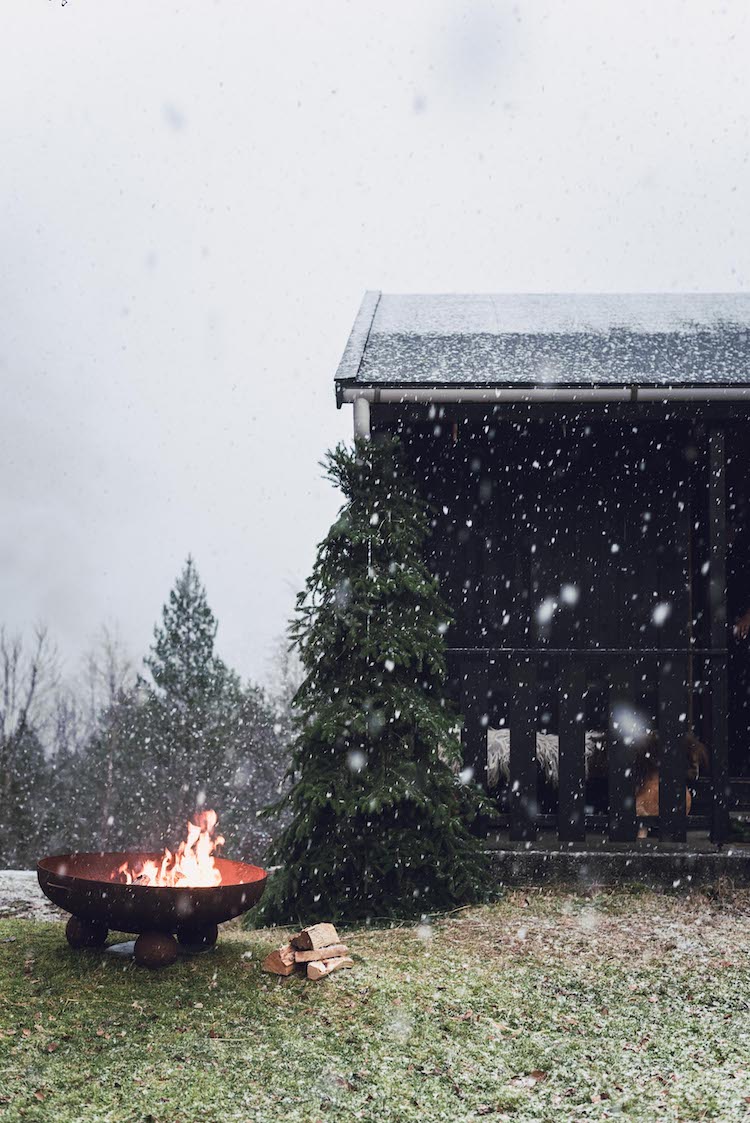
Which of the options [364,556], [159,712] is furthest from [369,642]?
[159,712]

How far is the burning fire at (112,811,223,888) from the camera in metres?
5.39

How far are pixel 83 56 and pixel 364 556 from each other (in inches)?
968

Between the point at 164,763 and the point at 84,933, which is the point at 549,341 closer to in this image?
the point at 84,933

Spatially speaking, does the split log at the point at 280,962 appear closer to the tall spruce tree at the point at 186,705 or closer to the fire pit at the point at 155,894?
the fire pit at the point at 155,894

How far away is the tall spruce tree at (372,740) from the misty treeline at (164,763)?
18.0 meters

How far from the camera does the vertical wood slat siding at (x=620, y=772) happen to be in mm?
7410

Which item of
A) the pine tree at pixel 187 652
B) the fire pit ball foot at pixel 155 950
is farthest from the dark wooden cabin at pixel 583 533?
the pine tree at pixel 187 652

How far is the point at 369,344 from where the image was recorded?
27.4ft

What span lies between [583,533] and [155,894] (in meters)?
4.66

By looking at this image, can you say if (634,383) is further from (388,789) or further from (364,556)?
(388,789)

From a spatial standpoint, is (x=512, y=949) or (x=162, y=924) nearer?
→ (x=162, y=924)

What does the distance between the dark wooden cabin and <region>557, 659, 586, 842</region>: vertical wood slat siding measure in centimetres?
1

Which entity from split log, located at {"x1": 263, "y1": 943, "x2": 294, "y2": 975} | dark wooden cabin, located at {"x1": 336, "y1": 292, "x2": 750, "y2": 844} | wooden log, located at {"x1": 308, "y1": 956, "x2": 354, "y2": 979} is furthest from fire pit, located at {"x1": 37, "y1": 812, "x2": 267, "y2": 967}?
dark wooden cabin, located at {"x1": 336, "y1": 292, "x2": 750, "y2": 844}

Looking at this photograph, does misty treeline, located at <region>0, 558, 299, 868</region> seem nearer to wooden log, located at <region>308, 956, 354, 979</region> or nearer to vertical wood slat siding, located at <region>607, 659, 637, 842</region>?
vertical wood slat siding, located at <region>607, 659, 637, 842</region>
